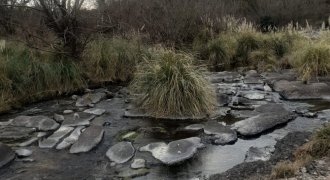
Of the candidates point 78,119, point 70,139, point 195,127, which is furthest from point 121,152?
point 78,119

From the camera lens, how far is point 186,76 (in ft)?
23.3

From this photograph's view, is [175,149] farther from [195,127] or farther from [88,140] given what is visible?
[88,140]

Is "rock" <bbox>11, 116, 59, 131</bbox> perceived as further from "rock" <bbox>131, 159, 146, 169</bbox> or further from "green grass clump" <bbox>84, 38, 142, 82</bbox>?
"green grass clump" <bbox>84, 38, 142, 82</bbox>

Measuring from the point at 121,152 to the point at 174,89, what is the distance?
1.86 meters

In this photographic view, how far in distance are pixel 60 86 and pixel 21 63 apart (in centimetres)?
87

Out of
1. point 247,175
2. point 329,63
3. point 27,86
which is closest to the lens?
point 247,175

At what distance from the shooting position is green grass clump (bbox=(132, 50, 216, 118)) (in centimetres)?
694

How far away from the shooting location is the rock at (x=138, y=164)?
16.5 ft

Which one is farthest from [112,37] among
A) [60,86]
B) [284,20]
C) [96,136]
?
[284,20]

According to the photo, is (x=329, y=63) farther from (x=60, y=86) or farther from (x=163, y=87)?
(x=60, y=86)

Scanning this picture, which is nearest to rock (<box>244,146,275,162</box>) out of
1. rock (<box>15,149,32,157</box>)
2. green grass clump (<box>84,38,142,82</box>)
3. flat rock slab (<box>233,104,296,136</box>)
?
flat rock slab (<box>233,104,296,136</box>)

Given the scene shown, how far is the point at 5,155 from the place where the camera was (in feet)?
17.3

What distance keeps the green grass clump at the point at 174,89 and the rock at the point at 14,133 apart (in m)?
1.94

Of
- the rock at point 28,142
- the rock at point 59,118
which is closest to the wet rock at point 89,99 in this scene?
the rock at point 59,118
